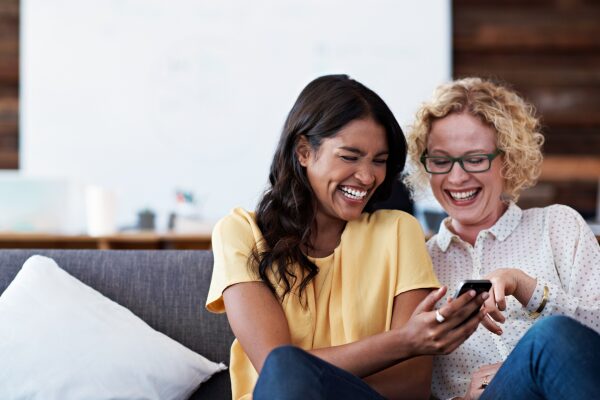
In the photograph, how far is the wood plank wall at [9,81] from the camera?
4730 millimetres

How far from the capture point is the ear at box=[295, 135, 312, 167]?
69.2 inches

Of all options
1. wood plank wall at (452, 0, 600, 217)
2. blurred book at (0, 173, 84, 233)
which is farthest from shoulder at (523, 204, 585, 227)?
wood plank wall at (452, 0, 600, 217)

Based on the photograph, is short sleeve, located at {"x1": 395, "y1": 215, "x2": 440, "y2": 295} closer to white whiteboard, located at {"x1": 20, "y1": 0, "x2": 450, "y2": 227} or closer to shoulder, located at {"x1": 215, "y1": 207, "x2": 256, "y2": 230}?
shoulder, located at {"x1": 215, "y1": 207, "x2": 256, "y2": 230}

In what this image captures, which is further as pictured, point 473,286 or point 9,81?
point 9,81

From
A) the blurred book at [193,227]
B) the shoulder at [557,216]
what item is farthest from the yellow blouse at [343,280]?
the blurred book at [193,227]

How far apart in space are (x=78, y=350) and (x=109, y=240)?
170 centimetres

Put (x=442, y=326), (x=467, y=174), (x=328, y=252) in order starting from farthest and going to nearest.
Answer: (x=467, y=174)
(x=328, y=252)
(x=442, y=326)

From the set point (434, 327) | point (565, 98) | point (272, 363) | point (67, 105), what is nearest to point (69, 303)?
point (272, 363)

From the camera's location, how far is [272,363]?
1354mm

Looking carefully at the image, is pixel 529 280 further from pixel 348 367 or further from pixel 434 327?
pixel 348 367

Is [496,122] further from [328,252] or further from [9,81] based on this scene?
[9,81]

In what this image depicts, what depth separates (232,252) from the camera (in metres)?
1.68

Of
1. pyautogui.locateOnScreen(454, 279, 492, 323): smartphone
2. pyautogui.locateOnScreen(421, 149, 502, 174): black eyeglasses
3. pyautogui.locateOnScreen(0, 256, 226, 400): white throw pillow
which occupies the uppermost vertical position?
pyautogui.locateOnScreen(421, 149, 502, 174): black eyeglasses

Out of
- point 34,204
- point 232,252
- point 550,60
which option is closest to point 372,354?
point 232,252
